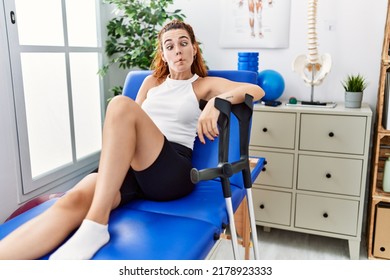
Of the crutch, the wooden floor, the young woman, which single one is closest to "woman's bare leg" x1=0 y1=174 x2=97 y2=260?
the young woman

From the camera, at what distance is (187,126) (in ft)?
5.07

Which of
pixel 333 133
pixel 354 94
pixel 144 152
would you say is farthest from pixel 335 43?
pixel 144 152

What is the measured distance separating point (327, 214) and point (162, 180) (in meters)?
1.13

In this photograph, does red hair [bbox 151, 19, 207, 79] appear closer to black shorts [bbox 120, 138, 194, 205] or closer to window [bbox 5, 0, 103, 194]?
black shorts [bbox 120, 138, 194, 205]

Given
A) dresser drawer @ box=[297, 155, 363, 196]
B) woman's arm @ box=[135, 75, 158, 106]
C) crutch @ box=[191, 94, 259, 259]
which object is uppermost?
woman's arm @ box=[135, 75, 158, 106]

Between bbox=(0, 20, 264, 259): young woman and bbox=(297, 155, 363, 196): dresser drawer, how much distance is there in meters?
0.79

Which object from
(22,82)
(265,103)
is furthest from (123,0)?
(265,103)

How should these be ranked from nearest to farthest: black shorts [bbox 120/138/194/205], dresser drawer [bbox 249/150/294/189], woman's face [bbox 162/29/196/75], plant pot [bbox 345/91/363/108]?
1. black shorts [bbox 120/138/194/205]
2. woman's face [bbox 162/29/196/75]
3. plant pot [bbox 345/91/363/108]
4. dresser drawer [bbox 249/150/294/189]

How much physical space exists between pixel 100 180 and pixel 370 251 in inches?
60.6

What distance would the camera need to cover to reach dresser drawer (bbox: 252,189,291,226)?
7.01ft

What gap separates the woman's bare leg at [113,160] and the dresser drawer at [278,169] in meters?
0.96

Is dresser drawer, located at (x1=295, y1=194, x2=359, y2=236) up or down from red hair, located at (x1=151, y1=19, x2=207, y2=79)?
down

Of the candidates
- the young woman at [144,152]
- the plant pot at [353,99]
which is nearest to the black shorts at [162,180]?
the young woman at [144,152]
